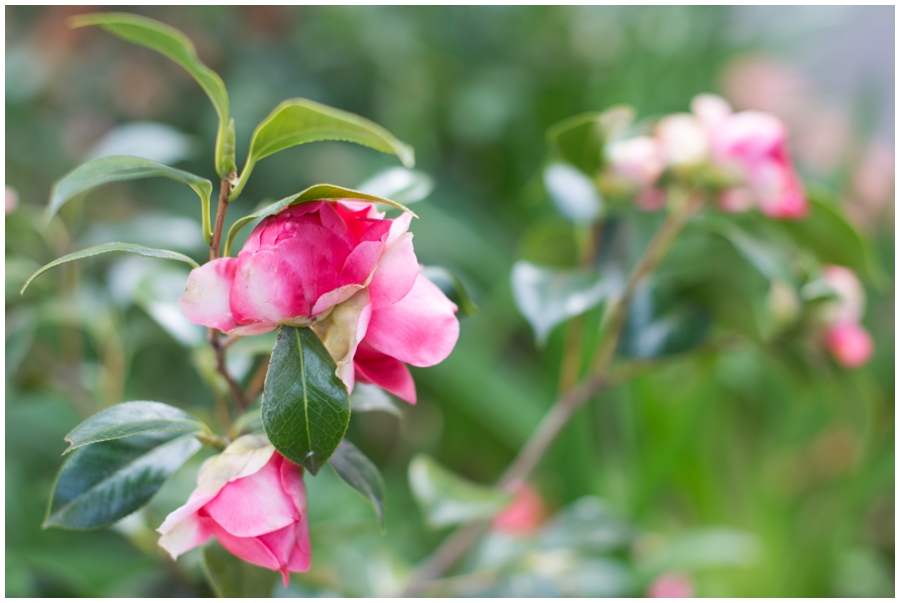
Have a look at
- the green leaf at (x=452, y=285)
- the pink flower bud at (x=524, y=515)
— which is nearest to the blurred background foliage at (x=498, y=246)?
the pink flower bud at (x=524, y=515)

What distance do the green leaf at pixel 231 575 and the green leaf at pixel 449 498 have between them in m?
0.16

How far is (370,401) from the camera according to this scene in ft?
1.12

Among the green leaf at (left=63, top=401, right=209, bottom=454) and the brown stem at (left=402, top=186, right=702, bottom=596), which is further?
the brown stem at (left=402, top=186, right=702, bottom=596)

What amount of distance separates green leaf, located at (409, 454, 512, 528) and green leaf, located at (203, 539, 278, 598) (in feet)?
0.52

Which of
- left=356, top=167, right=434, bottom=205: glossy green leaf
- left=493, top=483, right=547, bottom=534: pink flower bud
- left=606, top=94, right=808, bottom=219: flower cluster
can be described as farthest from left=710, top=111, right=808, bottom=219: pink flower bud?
left=493, top=483, right=547, bottom=534: pink flower bud

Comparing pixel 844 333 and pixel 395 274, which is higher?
pixel 395 274

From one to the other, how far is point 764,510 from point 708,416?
0.16m

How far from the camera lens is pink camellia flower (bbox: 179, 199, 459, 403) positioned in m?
0.25

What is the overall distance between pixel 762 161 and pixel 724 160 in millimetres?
24

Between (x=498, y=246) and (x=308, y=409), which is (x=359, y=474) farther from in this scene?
(x=498, y=246)

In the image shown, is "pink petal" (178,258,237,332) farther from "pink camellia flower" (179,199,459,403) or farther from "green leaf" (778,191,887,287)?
"green leaf" (778,191,887,287)

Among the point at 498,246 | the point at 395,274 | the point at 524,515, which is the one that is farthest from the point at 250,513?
the point at 498,246

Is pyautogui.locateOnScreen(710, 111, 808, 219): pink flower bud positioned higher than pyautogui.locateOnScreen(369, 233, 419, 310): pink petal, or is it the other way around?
pyautogui.locateOnScreen(369, 233, 419, 310): pink petal

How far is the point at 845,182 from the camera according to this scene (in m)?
1.20
